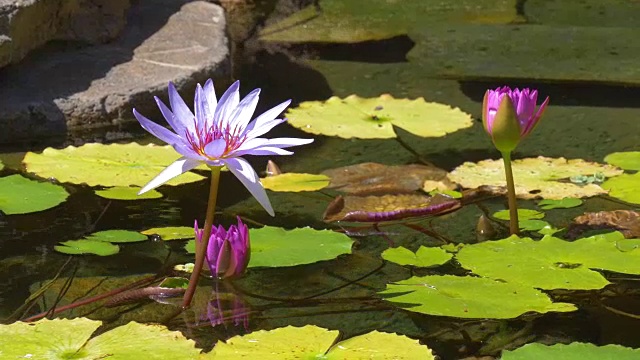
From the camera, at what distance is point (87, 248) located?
6.03ft

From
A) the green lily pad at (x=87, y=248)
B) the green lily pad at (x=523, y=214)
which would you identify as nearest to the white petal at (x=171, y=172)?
the green lily pad at (x=87, y=248)

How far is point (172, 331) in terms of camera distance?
1429 millimetres

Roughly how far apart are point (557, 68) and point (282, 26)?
4.27 feet

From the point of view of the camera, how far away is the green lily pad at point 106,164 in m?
2.18

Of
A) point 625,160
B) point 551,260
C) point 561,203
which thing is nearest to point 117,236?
point 551,260

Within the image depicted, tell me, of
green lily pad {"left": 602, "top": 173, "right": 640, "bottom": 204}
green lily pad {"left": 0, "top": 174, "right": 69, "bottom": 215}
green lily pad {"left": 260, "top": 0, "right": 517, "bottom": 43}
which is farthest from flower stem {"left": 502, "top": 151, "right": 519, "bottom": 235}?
green lily pad {"left": 260, "top": 0, "right": 517, "bottom": 43}

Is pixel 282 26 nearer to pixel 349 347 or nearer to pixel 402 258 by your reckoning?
pixel 402 258

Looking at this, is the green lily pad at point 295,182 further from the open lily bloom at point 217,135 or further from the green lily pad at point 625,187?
the open lily bloom at point 217,135

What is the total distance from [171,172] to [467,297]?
499 millimetres

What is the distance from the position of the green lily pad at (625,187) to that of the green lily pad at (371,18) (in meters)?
1.93

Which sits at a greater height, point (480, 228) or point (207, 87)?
point (207, 87)

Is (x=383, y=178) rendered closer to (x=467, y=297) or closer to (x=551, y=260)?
(x=551, y=260)

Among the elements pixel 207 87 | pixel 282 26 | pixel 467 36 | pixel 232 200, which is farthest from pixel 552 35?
pixel 207 87

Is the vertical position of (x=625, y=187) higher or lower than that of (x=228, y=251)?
lower
